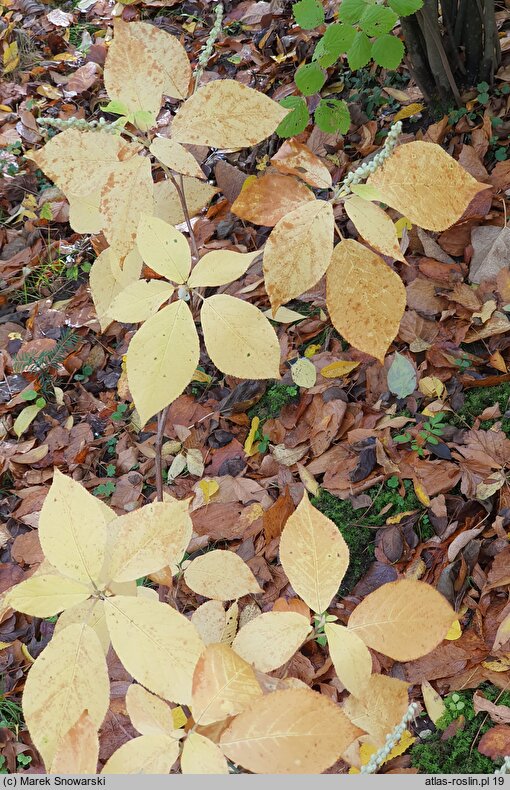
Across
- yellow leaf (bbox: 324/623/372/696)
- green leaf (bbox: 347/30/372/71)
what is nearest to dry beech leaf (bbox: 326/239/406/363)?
yellow leaf (bbox: 324/623/372/696)

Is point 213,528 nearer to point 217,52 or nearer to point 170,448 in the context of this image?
point 170,448

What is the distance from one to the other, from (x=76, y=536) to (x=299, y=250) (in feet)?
1.52

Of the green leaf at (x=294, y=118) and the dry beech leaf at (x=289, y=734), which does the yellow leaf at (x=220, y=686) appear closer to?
the dry beech leaf at (x=289, y=734)

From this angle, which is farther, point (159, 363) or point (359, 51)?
point (359, 51)

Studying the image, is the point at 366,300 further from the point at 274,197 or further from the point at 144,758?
the point at 144,758

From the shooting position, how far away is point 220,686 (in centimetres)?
72

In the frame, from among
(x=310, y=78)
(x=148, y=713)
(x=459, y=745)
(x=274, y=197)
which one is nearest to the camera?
(x=148, y=713)

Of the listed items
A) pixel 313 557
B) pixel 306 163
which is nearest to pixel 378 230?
pixel 306 163

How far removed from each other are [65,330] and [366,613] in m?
2.23

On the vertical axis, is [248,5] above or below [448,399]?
above

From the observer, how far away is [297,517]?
0.91m

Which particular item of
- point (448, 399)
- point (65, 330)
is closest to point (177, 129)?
point (448, 399)

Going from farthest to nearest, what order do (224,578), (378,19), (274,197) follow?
(378,19) → (224,578) → (274,197)

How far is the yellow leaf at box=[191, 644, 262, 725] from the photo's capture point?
2.35 ft
